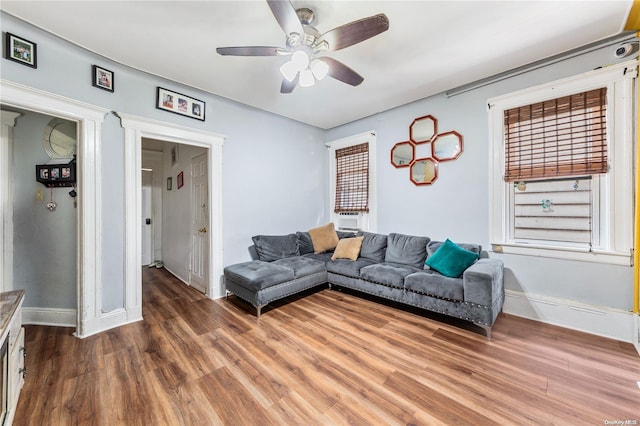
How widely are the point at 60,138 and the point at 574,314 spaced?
18.3 ft

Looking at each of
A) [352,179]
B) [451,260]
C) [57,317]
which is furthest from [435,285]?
[57,317]

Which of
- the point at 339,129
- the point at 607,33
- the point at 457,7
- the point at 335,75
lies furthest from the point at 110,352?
the point at 607,33

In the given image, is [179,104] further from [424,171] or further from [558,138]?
[558,138]

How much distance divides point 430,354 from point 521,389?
1.93ft

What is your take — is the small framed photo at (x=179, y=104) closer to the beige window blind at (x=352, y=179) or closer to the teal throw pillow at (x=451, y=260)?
the beige window blind at (x=352, y=179)

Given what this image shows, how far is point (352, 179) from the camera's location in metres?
4.43

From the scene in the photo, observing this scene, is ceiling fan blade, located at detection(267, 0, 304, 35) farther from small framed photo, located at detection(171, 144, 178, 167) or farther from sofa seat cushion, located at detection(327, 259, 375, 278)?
small framed photo, located at detection(171, 144, 178, 167)

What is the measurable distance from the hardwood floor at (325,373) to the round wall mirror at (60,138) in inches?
71.1

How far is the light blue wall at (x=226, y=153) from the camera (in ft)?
7.34

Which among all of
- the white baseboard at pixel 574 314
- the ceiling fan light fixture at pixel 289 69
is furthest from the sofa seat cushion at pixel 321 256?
the ceiling fan light fixture at pixel 289 69

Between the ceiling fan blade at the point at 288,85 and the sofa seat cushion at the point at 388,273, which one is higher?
the ceiling fan blade at the point at 288,85

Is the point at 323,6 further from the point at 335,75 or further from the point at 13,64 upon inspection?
the point at 13,64

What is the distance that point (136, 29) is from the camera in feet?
6.77

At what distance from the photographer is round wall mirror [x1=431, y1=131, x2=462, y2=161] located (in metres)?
3.19
